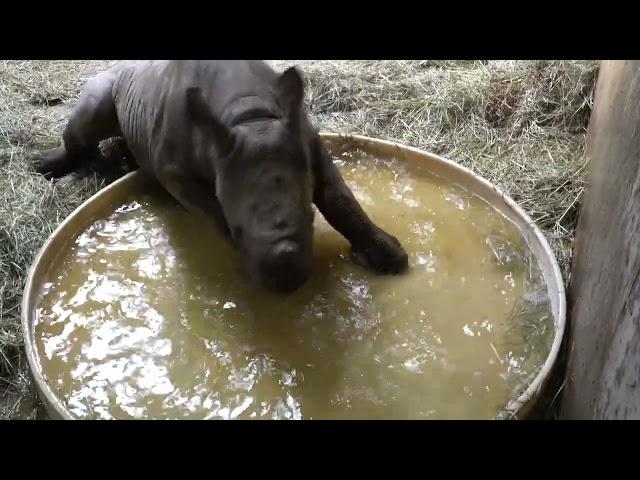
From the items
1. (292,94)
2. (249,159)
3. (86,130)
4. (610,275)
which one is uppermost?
(292,94)

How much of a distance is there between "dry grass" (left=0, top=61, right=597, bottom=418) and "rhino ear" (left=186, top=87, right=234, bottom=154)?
1510 mm

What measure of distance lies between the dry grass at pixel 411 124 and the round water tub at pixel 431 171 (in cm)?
29

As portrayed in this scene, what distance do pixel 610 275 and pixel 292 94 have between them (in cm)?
146

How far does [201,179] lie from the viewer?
3.28 meters

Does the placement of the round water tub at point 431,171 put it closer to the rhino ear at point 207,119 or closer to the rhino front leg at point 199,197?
the rhino front leg at point 199,197

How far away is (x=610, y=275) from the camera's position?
232 cm

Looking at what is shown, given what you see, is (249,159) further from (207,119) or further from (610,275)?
(610,275)

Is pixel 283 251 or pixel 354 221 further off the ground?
pixel 283 251

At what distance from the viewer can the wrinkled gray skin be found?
8.63 feet

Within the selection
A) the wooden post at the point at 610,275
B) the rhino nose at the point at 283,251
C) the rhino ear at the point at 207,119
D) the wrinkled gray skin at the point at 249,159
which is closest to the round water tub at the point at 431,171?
the wooden post at the point at 610,275

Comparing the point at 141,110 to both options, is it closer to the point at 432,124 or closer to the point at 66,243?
the point at 66,243

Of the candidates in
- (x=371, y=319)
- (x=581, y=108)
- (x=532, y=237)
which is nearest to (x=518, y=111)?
(x=581, y=108)

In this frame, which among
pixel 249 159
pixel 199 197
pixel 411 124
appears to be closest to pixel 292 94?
pixel 249 159
